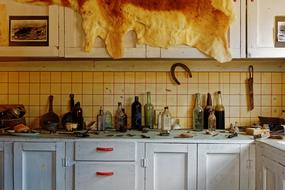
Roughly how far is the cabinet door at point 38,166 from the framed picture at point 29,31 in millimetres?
747

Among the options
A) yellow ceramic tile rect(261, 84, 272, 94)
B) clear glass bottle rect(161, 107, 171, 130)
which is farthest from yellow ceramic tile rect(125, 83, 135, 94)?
yellow ceramic tile rect(261, 84, 272, 94)

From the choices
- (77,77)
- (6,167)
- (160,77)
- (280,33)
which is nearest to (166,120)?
(160,77)

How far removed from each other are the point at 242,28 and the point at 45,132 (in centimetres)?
164

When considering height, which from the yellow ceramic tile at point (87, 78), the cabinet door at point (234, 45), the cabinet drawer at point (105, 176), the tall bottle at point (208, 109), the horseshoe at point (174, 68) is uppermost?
the cabinet door at point (234, 45)

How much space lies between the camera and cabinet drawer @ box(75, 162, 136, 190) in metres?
2.28

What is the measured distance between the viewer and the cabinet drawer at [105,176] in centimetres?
228

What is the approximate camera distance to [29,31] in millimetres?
2498

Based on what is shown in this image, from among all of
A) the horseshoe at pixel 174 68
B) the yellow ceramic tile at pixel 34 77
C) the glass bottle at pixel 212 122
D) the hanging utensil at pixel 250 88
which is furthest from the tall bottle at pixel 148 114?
the yellow ceramic tile at pixel 34 77

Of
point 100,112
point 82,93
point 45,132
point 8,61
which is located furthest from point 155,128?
point 8,61

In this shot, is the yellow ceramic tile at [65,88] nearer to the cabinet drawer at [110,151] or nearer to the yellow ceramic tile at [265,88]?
the cabinet drawer at [110,151]

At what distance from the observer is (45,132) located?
254 centimetres

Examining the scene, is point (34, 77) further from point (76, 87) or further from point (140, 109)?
point (140, 109)

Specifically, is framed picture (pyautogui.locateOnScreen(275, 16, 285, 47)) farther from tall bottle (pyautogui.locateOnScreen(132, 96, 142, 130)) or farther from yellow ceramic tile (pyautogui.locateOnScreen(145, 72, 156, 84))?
tall bottle (pyautogui.locateOnScreen(132, 96, 142, 130))

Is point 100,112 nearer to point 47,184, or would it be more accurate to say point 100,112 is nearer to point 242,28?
point 47,184
